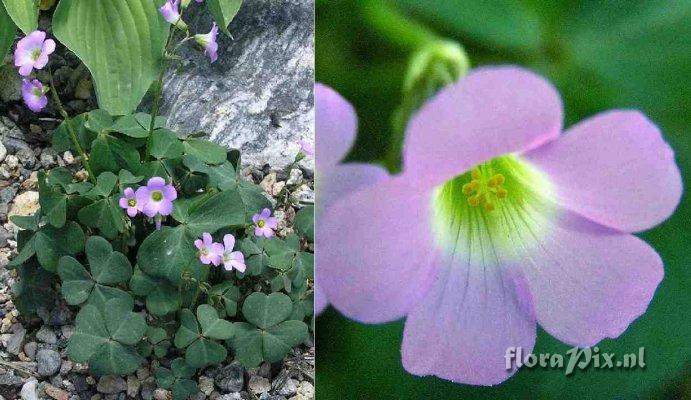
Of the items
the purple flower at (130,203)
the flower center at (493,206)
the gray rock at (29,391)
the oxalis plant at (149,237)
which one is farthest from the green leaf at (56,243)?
the flower center at (493,206)

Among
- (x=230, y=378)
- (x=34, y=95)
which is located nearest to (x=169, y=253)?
(x=230, y=378)

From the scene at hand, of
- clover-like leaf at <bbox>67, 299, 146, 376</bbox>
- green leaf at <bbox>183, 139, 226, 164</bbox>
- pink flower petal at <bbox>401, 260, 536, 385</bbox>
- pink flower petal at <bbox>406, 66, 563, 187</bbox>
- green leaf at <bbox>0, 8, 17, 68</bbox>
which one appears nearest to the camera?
pink flower petal at <bbox>406, 66, 563, 187</bbox>

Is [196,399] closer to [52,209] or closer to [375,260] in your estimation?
[52,209]

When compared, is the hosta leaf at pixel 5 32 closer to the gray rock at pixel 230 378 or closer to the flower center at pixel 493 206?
the gray rock at pixel 230 378

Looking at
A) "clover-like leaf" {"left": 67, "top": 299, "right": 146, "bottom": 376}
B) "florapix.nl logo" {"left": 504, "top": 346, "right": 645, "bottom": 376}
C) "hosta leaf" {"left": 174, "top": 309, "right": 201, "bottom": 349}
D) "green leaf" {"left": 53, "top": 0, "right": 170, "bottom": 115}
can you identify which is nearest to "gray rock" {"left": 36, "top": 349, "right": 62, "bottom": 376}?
"clover-like leaf" {"left": 67, "top": 299, "right": 146, "bottom": 376}

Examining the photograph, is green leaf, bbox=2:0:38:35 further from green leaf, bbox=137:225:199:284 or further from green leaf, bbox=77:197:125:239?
green leaf, bbox=137:225:199:284

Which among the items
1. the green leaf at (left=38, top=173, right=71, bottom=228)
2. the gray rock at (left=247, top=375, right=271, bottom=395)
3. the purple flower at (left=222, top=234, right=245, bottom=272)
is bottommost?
the gray rock at (left=247, top=375, right=271, bottom=395)

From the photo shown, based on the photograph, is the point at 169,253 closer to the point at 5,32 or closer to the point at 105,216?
the point at 105,216
